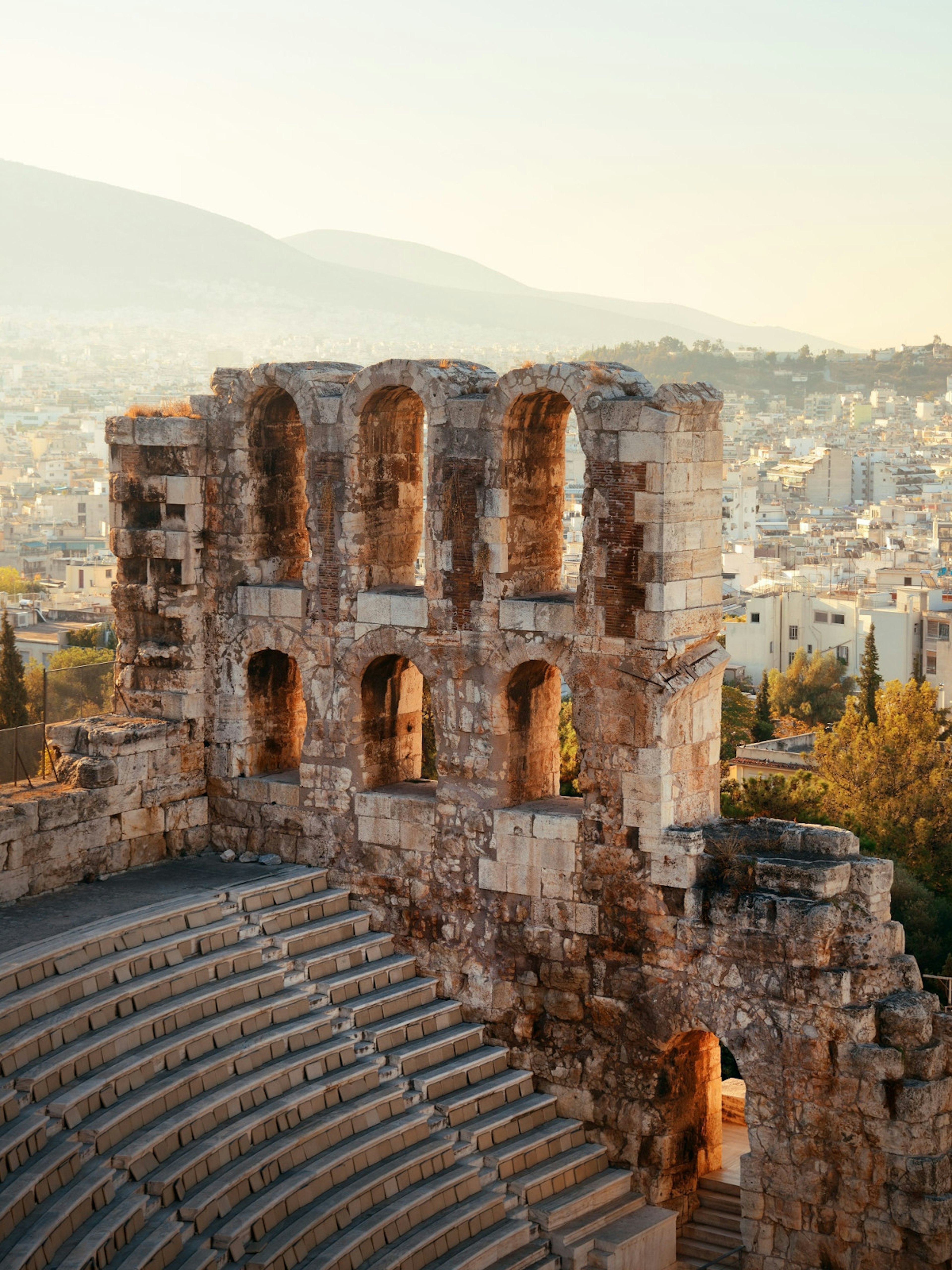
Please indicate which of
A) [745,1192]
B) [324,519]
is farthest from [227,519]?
[745,1192]

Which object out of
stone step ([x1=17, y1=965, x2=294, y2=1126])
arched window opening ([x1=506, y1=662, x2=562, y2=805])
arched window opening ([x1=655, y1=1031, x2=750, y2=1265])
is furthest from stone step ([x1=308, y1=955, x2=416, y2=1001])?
arched window opening ([x1=655, y1=1031, x2=750, y2=1265])

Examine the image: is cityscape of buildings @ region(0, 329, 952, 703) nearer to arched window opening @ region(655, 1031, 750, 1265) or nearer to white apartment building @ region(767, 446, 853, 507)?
white apartment building @ region(767, 446, 853, 507)

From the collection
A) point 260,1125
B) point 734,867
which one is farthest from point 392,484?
point 260,1125

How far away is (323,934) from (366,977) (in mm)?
692

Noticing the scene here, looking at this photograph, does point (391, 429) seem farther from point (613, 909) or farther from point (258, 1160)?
point (258, 1160)

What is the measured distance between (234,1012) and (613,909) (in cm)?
370

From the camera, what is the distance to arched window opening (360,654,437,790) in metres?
19.6

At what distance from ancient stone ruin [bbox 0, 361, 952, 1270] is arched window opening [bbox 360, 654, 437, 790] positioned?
6cm

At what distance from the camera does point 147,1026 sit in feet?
52.9

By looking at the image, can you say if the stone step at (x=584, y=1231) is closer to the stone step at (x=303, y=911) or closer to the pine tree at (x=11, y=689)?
the stone step at (x=303, y=911)

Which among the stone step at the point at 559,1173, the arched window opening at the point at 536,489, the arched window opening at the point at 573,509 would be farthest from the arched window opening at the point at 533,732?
Result: the stone step at the point at 559,1173

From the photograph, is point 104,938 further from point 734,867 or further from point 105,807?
point 734,867

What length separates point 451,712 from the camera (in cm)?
1862

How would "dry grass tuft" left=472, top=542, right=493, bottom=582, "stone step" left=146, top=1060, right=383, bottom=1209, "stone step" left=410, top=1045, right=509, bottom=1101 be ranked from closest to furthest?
"stone step" left=146, top=1060, right=383, bottom=1209 < "stone step" left=410, top=1045, right=509, bottom=1101 < "dry grass tuft" left=472, top=542, right=493, bottom=582
